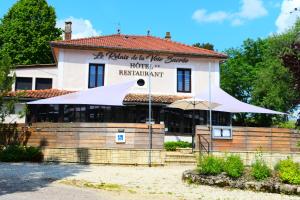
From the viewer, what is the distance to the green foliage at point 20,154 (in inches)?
762

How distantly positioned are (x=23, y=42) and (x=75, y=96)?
77.8 ft

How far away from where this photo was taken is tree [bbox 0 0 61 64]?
43.7m

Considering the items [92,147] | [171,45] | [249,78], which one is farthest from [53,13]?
[92,147]

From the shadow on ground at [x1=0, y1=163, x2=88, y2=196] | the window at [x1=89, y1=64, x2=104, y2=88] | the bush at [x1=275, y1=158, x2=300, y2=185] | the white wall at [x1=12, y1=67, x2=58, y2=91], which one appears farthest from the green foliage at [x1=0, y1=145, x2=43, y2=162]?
the white wall at [x1=12, y1=67, x2=58, y2=91]

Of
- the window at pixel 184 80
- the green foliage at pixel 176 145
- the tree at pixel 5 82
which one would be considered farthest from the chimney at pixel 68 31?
the green foliage at pixel 176 145

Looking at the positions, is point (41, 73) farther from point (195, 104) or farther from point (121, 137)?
point (121, 137)

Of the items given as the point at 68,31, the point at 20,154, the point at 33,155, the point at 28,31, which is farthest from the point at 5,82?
the point at 28,31

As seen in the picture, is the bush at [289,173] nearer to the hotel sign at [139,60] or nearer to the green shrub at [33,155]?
the green shrub at [33,155]

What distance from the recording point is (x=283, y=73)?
34219mm

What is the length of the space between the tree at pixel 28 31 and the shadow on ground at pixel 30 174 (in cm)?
2727

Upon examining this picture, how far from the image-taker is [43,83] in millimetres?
32812

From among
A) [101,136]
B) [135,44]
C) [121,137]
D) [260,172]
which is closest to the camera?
[260,172]

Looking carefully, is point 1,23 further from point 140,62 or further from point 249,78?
point 249,78

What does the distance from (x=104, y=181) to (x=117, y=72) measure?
16.4 meters
